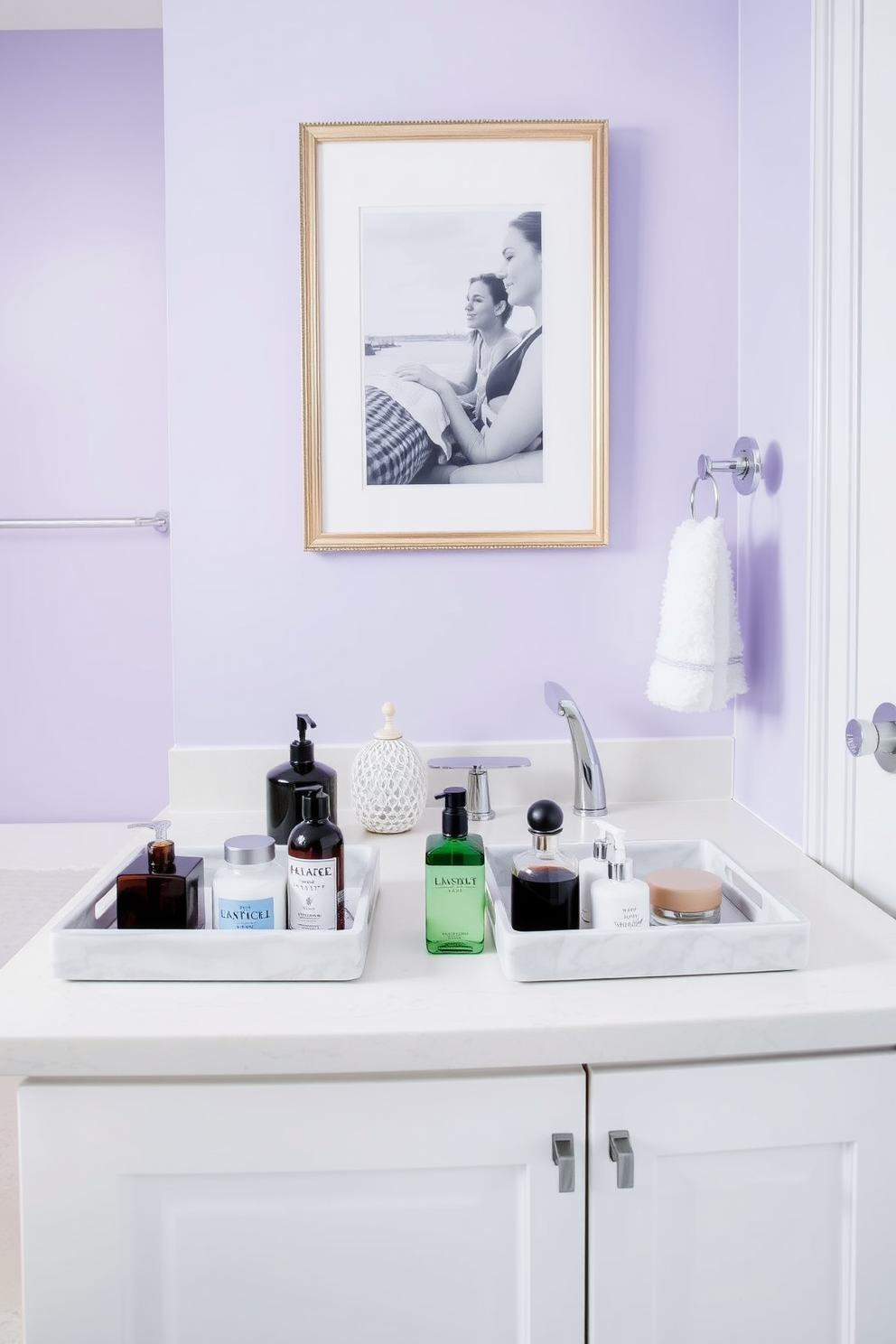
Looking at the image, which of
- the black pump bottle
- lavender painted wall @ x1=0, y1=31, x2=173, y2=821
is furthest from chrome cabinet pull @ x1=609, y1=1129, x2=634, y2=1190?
lavender painted wall @ x1=0, y1=31, x2=173, y2=821

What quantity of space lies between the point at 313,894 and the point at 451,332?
0.85 meters

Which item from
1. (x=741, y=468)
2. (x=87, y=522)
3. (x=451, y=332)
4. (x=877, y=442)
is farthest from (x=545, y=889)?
(x=87, y=522)

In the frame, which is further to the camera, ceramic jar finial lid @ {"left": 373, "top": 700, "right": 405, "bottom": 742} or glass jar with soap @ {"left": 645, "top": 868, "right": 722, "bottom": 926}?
ceramic jar finial lid @ {"left": 373, "top": 700, "right": 405, "bottom": 742}

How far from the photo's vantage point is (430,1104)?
804 mm

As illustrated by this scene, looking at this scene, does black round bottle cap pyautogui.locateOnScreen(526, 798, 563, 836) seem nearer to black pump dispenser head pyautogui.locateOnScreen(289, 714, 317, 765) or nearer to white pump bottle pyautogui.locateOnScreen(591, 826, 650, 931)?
white pump bottle pyautogui.locateOnScreen(591, 826, 650, 931)

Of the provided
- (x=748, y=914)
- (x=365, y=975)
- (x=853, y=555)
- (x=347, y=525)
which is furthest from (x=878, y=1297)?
(x=347, y=525)

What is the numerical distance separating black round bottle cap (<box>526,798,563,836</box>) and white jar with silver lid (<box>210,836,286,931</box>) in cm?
24

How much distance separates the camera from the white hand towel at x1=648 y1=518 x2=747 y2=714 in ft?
4.33

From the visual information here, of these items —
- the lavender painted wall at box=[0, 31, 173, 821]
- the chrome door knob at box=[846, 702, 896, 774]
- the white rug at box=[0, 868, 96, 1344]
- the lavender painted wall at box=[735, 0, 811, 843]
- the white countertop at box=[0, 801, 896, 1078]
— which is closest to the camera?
the white countertop at box=[0, 801, 896, 1078]

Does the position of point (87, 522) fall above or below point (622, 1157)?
above

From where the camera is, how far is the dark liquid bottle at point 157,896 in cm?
93

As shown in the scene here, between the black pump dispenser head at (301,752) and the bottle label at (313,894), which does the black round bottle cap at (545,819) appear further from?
the black pump dispenser head at (301,752)

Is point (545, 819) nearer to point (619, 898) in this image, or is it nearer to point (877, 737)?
point (619, 898)

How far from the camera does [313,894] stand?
92cm
